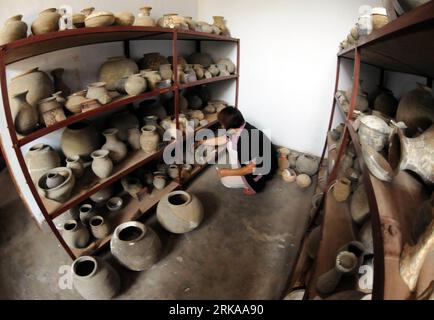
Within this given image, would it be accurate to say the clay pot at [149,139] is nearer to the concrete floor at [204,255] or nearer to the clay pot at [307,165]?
the concrete floor at [204,255]

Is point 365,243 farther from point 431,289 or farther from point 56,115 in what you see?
point 56,115

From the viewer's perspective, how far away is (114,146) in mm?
1692

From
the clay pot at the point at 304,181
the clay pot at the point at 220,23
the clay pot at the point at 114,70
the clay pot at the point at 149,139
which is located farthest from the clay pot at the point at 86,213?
the clay pot at the point at 220,23

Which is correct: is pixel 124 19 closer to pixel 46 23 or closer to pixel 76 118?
pixel 46 23

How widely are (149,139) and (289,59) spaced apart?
5.55 ft

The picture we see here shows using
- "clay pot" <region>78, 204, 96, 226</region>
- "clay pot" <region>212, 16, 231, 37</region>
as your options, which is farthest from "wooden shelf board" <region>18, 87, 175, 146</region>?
"clay pot" <region>212, 16, 231, 37</region>

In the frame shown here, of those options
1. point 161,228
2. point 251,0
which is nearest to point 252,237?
point 161,228

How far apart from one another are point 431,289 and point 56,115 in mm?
1550

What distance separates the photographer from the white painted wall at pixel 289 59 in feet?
7.20

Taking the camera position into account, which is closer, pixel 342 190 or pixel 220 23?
pixel 342 190

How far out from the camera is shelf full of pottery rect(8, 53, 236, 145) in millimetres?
1191

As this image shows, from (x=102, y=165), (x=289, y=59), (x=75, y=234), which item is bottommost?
(x=75, y=234)

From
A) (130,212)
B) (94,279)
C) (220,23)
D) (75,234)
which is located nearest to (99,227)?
(75,234)

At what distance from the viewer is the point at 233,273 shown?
61.3 inches
